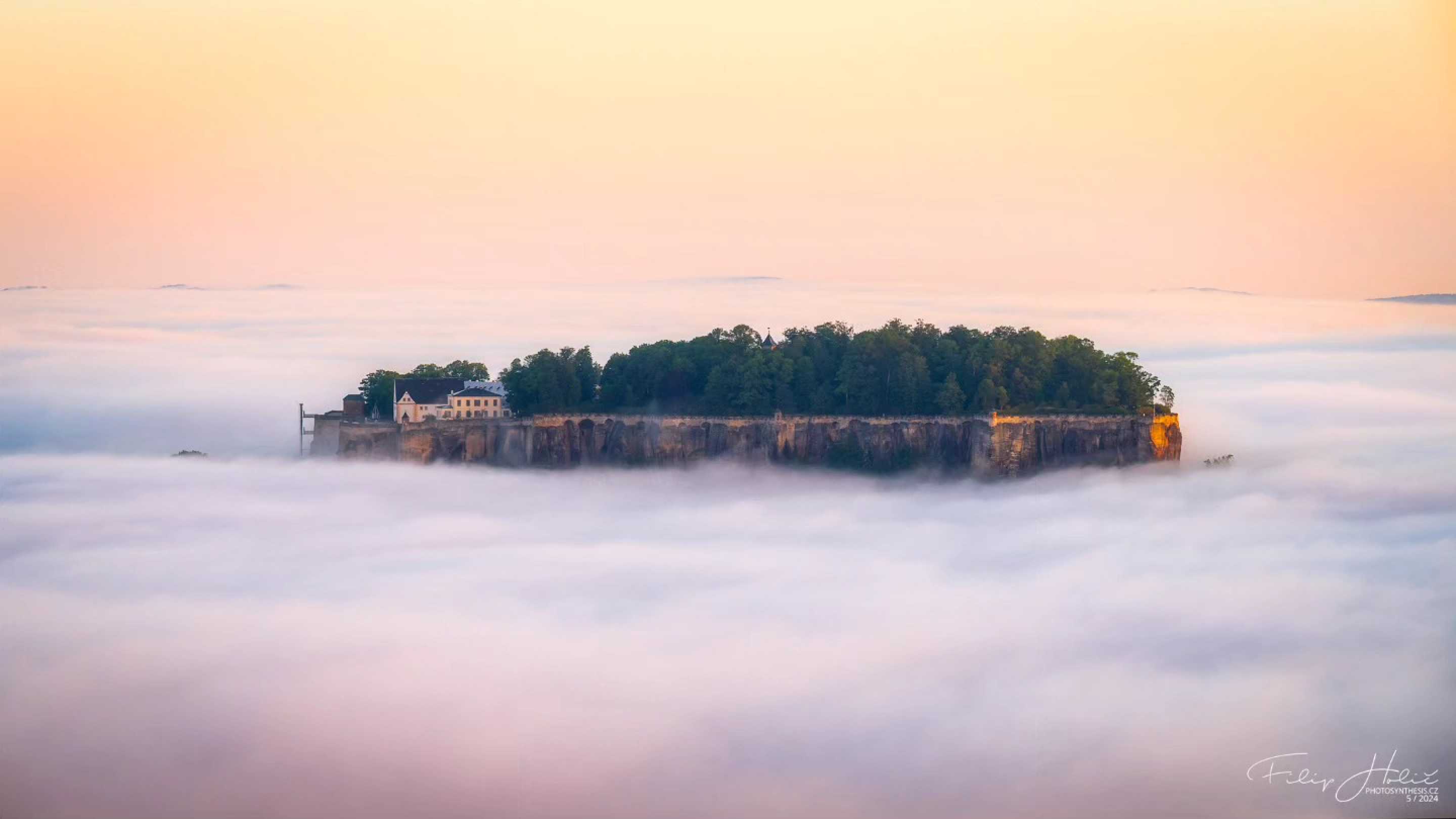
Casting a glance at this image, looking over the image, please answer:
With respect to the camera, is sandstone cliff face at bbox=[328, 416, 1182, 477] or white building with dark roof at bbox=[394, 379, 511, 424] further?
white building with dark roof at bbox=[394, 379, 511, 424]

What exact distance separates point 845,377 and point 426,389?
63.7 ft

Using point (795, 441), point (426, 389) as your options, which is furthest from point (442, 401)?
point (795, 441)

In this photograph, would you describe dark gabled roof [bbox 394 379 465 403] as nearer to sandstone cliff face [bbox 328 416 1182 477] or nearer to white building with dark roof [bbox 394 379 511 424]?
white building with dark roof [bbox 394 379 511 424]

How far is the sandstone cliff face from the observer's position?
393ft

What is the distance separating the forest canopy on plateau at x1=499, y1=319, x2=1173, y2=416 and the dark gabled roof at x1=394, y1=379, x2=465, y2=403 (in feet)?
8.75

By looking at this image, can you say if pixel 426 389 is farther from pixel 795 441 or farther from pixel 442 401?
pixel 795 441

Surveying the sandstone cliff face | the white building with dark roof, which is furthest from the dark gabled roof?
the sandstone cliff face

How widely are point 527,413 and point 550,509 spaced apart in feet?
20.5

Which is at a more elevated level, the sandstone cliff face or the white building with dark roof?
the white building with dark roof

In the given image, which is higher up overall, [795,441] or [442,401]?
[442,401]

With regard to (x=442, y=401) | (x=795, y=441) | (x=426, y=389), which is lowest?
(x=795, y=441)

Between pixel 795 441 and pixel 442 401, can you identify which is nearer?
pixel 795 441

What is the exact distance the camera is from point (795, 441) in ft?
401

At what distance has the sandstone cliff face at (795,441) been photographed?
119750mm
